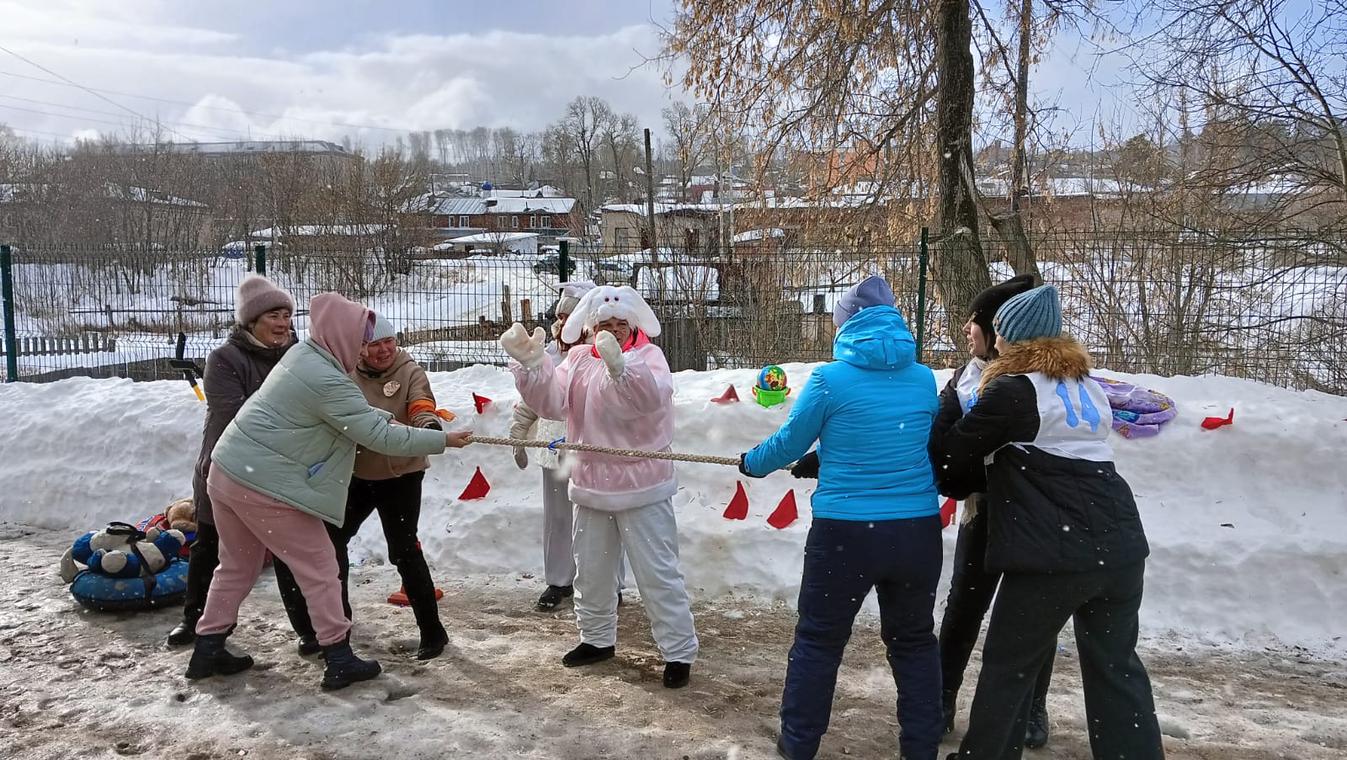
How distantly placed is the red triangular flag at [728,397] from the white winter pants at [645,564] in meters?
2.76

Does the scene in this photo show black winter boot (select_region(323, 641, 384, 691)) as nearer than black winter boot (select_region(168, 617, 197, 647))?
Yes

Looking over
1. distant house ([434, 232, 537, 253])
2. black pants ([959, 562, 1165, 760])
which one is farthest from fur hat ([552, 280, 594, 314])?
distant house ([434, 232, 537, 253])

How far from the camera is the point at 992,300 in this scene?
3.31 metres

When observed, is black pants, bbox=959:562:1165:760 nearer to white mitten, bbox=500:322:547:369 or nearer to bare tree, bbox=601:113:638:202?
white mitten, bbox=500:322:547:369

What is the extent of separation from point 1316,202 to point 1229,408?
5.34 metres

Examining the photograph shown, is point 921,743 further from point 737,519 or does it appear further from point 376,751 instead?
point 737,519

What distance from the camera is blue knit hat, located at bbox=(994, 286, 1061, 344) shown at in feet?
9.67

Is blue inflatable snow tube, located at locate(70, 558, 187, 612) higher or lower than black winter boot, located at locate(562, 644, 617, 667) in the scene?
higher

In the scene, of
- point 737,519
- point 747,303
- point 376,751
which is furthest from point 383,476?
point 747,303

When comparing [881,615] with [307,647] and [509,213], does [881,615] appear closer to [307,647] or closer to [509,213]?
[307,647]

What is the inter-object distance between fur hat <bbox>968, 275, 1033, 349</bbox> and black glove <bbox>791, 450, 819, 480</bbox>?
2.59 feet

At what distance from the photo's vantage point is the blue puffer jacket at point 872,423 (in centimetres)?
311

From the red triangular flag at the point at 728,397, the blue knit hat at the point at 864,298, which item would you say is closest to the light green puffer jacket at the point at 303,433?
the blue knit hat at the point at 864,298

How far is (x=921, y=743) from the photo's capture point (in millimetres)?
3156
